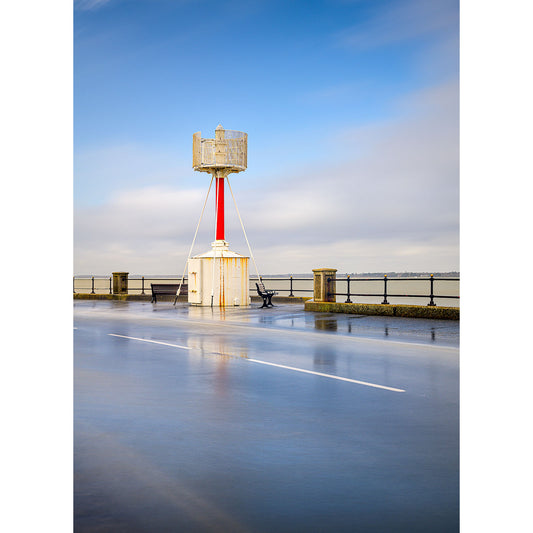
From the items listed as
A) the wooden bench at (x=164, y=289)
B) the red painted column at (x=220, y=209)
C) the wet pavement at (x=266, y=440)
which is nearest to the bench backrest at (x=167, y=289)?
the wooden bench at (x=164, y=289)

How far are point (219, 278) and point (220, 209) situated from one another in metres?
3.59

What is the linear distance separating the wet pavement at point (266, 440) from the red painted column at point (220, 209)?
18.0 metres

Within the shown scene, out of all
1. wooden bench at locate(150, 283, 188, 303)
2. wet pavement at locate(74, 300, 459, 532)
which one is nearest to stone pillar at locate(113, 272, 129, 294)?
wooden bench at locate(150, 283, 188, 303)

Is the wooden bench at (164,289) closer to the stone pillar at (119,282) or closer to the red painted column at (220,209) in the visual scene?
the stone pillar at (119,282)

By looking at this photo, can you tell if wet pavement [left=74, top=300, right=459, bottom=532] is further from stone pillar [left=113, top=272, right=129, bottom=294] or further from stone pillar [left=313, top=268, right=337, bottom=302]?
stone pillar [left=113, top=272, right=129, bottom=294]

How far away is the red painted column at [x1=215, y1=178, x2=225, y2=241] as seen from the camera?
99.7ft

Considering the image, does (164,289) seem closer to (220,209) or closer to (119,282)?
(119,282)

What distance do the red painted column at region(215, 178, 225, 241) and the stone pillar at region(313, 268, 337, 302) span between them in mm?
6688

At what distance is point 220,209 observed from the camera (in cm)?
3078

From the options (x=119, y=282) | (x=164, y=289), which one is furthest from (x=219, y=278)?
(x=119, y=282)

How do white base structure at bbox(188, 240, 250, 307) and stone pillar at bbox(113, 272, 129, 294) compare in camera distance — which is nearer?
white base structure at bbox(188, 240, 250, 307)
